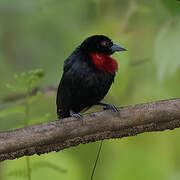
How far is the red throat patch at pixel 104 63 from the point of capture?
135 inches

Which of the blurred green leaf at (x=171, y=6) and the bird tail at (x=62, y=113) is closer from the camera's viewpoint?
the blurred green leaf at (x=171, y=6)

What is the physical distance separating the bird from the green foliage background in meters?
0.09

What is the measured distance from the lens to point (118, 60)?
10.6ft

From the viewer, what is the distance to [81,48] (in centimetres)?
358

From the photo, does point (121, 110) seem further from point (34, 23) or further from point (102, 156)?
point (34, 23)

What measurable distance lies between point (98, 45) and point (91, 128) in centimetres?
110

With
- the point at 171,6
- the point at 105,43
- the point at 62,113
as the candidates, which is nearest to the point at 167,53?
the point at 171,6

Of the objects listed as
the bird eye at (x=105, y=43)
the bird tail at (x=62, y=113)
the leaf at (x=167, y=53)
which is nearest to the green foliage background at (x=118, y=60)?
the leaf at (x=167, y=53)

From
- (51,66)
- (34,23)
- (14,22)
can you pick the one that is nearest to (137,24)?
(51,66)

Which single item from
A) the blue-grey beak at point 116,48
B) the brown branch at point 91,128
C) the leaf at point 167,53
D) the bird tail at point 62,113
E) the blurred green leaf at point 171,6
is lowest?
the brown branch at point 91,128

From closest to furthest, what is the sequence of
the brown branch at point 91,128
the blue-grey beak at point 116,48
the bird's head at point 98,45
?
the brown branch at point 91,128, the blue-grey beak at point 116,48, the bird's head at point 98,45

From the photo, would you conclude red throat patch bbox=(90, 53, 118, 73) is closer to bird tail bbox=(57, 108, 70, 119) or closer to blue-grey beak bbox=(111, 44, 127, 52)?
blue-grey beak bbox=(111, 44, 127, 52)

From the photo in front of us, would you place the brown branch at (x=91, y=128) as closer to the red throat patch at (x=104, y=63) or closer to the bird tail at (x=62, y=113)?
the red throat patch at (x=104, y=63)

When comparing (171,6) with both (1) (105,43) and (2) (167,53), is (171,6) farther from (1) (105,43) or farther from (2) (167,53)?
(1) (105,43)
